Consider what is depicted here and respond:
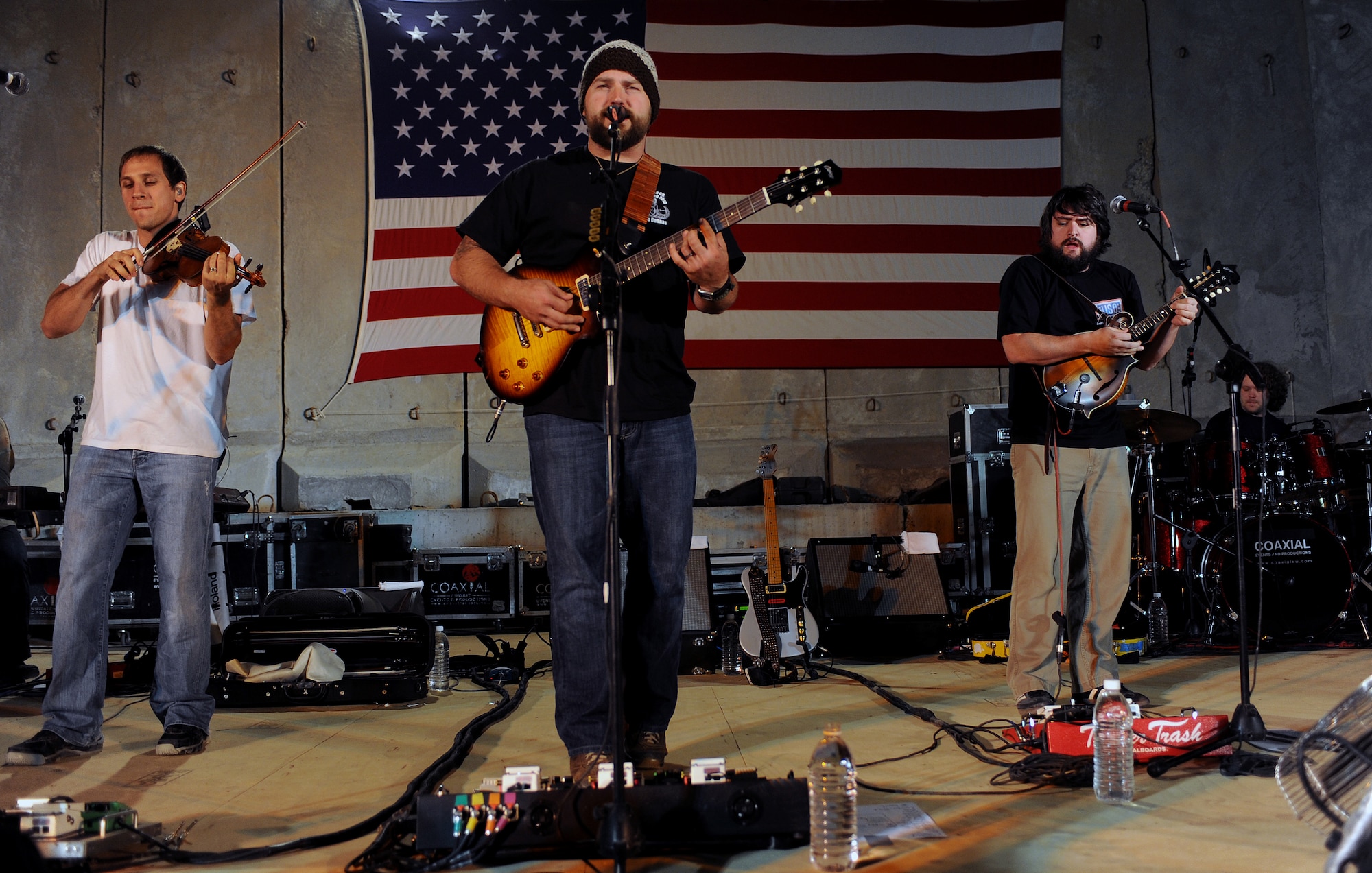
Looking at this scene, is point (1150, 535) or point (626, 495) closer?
point (626, 495)

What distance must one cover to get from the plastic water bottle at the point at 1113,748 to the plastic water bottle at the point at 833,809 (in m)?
0.84

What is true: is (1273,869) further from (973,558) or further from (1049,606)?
(973,558)

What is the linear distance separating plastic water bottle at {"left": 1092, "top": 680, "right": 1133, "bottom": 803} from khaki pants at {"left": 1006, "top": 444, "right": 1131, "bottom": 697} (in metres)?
0.86

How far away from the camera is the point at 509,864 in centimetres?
215

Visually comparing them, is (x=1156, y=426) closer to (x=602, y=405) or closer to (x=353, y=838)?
(x=602, y=405)

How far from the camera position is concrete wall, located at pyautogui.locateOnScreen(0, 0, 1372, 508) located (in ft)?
28.9

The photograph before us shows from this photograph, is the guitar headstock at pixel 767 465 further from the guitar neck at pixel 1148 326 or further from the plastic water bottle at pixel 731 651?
the guitar neck at pixel 1148 326

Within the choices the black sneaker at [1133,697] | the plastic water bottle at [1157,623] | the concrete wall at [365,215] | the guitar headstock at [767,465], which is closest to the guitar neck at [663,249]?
the black sneaker at [1133,697]

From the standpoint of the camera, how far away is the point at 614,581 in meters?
2.05

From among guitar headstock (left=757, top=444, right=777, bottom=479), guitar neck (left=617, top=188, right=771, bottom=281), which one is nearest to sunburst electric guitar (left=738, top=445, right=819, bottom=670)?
guitar headstock (left=757, top=444, right=777, bottom=479)

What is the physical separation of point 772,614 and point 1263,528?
3.07 meters

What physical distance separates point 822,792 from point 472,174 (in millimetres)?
7059

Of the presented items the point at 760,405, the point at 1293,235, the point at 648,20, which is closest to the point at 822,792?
the point at 760,405

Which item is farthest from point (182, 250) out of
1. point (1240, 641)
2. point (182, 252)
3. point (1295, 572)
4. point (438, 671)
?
point (1295, 572)
